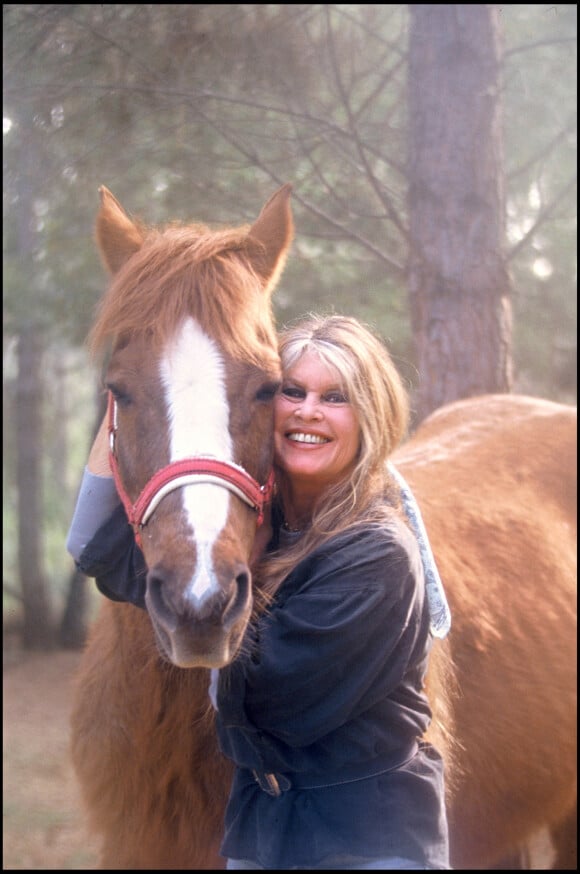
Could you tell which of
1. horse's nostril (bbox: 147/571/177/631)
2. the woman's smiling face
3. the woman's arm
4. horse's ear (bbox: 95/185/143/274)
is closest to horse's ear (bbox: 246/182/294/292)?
horse's ear (bbox: 95/185/143/274)

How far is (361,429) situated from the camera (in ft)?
7.09

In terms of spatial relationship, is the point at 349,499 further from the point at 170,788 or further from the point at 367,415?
the point at 170,788

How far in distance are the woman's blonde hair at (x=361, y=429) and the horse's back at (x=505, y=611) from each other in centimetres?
110

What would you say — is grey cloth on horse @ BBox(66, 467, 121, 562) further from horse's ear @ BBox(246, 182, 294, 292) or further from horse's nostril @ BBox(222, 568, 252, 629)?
horse's ear @ BBox(246, 182, 294, 292)

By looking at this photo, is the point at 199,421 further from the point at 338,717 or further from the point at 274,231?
the point at 274,231

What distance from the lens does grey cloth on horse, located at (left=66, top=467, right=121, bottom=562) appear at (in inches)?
89.8

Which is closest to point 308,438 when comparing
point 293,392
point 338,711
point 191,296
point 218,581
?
point 293,392

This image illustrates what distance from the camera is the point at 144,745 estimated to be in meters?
2.41

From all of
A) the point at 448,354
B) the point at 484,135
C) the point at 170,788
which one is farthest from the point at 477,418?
the point at 170,788

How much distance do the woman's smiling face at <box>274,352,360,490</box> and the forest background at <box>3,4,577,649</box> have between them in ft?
7.15

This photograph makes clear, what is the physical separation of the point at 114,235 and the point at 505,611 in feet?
6.96

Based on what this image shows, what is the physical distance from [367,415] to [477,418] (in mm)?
2312

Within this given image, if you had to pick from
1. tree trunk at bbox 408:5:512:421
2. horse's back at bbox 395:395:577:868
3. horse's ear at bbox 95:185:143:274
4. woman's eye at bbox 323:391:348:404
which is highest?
tree trunk at bbox 408:5:512:421

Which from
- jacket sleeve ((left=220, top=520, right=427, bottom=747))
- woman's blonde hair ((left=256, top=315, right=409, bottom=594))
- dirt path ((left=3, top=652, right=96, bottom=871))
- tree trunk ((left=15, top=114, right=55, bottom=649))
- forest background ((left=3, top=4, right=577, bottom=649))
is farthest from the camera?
tree trunk ((left=15, top=114, right=55, bottom=649))
